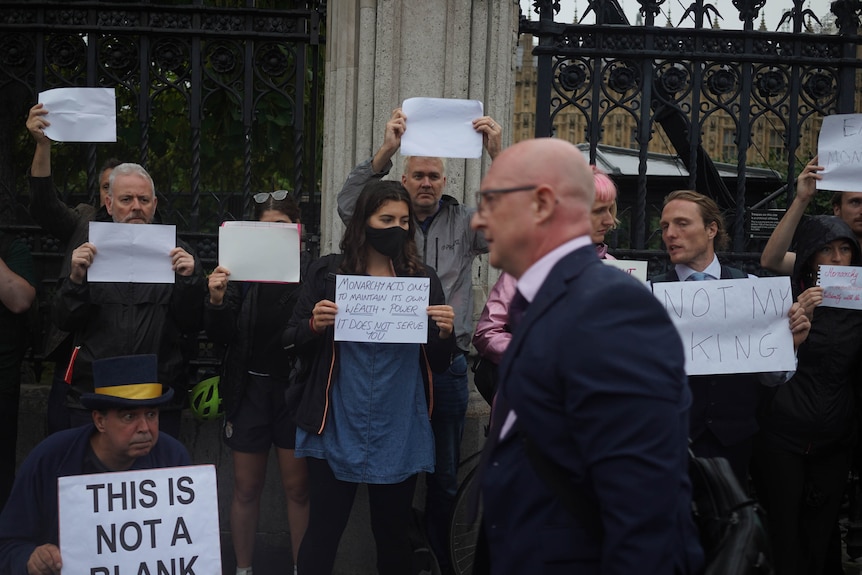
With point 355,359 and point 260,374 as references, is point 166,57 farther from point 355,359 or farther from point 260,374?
point 355,359

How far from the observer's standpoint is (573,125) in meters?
23.7

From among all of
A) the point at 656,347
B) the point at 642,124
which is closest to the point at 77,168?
the point at 642,124

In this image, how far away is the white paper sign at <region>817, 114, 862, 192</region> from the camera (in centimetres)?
502

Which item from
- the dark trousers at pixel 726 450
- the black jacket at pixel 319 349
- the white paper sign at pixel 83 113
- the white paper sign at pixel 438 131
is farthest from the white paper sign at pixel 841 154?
the white paper sign at pixel 83 113

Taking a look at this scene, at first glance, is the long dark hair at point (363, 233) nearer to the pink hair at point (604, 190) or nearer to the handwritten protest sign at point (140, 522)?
the pink hair at point (604, 190)

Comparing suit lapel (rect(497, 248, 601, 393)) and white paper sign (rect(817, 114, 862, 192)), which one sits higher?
white paper sign (rect(817, 114, 862, 192))

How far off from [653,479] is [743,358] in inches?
98.5

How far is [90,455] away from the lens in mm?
3826

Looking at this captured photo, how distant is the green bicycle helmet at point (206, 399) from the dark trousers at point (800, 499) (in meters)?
2.72

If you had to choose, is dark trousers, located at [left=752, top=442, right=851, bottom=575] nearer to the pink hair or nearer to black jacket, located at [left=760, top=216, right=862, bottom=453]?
black jacket, located at [left=760, top=216, right=862, bottom=453]

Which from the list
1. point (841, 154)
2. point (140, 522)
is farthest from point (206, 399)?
point (841, 154)

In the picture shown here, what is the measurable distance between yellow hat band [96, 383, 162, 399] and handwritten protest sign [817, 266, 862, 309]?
9.90ft

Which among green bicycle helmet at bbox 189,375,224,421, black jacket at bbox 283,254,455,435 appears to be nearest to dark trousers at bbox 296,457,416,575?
black jacket at bbox 283,254,455,435

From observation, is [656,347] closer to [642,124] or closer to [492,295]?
[492,295]
